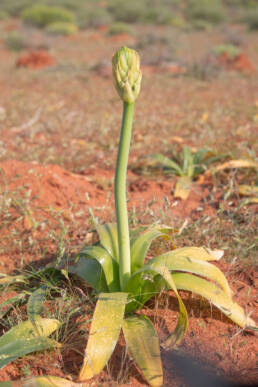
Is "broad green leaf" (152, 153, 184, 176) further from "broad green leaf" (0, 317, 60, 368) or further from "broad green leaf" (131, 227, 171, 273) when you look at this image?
"broad green leaf" (0, 317, 60, 368)

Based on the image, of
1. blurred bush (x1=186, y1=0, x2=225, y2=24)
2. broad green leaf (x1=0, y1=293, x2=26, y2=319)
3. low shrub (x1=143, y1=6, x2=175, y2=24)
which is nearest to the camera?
broad green leaf (x1=0, y1=293, x2=26, y2=319)

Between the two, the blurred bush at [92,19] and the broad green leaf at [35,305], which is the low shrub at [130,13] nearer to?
the blurred bush at [92,19]

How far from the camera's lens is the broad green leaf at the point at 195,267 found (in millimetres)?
1650

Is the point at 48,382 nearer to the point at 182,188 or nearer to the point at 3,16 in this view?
the point at 182,188

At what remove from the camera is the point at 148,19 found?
20578 mm

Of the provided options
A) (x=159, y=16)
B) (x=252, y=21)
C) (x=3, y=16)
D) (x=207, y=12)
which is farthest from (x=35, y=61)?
(x=3, y=16)

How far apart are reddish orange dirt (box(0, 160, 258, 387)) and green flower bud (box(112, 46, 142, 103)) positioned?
66 centimetres

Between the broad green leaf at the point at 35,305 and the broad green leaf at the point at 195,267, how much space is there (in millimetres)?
533

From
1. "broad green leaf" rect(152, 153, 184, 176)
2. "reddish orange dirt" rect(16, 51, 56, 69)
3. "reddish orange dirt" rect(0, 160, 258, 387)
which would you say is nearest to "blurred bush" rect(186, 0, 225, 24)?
"reddish orange dirt" rect(16, 51, 56, 69)

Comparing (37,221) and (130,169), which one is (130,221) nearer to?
(37,221)

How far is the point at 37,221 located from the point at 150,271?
1090 millimetres

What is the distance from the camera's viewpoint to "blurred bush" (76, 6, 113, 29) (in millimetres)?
18406

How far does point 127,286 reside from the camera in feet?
5.55

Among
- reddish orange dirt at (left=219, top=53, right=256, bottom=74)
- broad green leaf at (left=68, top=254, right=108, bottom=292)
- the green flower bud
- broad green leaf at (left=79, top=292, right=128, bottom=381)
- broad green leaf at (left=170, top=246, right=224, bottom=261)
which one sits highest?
the green flower bud
